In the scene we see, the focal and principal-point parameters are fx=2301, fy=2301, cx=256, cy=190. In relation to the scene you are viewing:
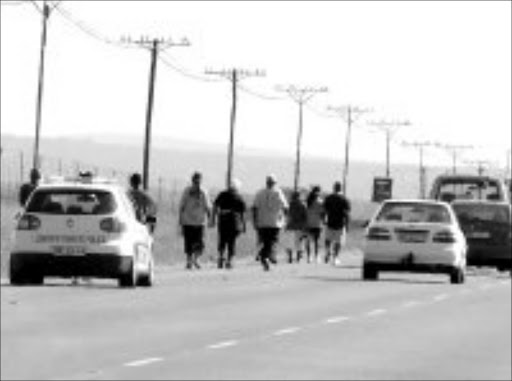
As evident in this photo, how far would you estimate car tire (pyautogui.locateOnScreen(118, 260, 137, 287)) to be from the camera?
1241 inches

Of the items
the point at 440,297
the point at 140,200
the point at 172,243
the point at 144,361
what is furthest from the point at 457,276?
the point at 172,243

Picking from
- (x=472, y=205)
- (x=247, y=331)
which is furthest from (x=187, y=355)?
(x=472, y=205)

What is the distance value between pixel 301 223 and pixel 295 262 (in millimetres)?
2543

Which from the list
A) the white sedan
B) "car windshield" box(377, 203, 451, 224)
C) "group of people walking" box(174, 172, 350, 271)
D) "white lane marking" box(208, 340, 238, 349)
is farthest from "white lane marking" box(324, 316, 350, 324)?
"car windshield" box(377, 203, 451, 224)

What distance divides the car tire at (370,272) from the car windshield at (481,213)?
598 cm

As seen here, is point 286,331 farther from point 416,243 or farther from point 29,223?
point 416,243

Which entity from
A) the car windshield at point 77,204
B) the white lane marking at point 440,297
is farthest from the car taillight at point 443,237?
the car windshield at point 77,204

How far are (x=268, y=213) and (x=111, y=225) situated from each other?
12614mm

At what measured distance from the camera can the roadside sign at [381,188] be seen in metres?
102

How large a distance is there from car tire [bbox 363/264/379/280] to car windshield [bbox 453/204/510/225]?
5983mm

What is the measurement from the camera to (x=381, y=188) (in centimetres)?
10350

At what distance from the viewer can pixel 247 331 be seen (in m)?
25.2

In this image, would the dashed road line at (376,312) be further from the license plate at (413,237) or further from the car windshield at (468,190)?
the car windshield at (468,190)

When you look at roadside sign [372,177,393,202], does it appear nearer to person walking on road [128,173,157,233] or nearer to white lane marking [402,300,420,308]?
person walking on road [128,173,157,233]
